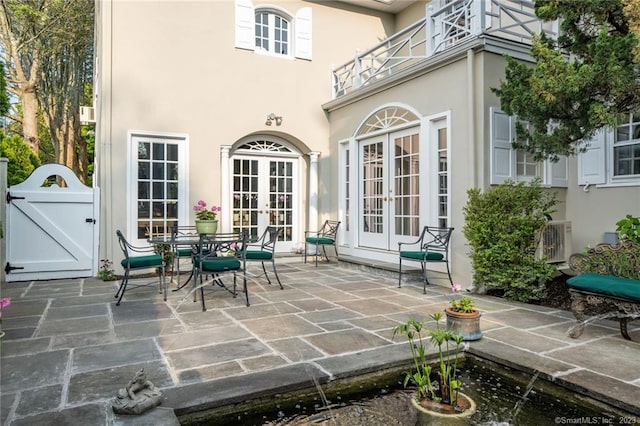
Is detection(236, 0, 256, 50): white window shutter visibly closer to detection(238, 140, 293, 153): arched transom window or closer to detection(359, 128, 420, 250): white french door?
detection(238, 140, 293, 153): arched transom window

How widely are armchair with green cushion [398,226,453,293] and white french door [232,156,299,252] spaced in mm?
2866

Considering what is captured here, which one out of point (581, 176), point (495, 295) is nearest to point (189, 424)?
point (495, 295)

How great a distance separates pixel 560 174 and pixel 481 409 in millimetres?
4854

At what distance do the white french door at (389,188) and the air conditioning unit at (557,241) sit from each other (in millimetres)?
1741

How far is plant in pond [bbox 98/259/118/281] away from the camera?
256 inches

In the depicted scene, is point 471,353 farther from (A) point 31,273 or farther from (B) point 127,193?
(A) point 31,273

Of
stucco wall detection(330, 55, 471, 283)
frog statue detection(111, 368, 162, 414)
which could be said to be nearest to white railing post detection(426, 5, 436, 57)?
stucco wall detection(330, 55, 471, 283)

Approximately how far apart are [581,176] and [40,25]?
14032 millimetres

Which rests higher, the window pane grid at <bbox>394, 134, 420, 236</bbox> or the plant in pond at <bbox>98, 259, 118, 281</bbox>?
the window pane grid at <bbox>394, 134, 420, 236</bbox>

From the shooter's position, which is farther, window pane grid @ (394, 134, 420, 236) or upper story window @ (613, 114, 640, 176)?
window pane grid @ (394, 134, 420, 236)

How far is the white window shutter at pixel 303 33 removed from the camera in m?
8.34

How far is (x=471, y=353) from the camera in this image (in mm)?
3174

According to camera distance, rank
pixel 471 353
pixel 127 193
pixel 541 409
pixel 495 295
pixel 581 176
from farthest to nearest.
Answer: pixel 127 193, pixel 581 176, pixel 495 295, pixel 471 353, pixel 541 409

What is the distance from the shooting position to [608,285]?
335cm
